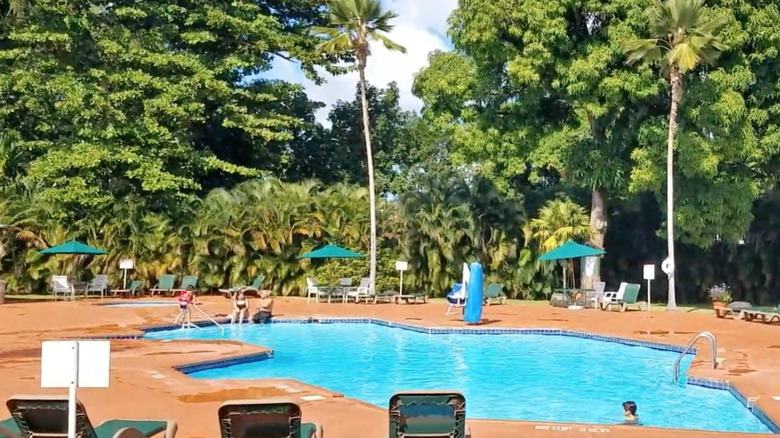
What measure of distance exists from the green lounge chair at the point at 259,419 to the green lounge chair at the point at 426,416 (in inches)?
29.2

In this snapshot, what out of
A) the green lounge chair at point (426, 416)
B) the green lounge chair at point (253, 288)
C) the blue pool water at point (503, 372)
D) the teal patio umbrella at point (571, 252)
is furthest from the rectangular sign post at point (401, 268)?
the green lounge chair at point (426, 416)

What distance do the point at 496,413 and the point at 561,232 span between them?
15184mm

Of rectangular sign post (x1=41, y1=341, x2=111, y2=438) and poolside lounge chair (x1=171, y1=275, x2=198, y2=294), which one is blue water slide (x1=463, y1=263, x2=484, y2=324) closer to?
poolside lounge chair (x1=171, y1=275, x2=198, y2=294)

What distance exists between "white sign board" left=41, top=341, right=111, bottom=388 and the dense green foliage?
19.5 metres

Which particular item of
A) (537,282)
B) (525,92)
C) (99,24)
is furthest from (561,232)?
(99,24)

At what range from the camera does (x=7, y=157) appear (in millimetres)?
26844

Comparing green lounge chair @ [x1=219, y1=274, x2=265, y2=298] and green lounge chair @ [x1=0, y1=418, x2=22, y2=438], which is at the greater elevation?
green lounge chair @ [x1=219, y1=274, x2=265, y2=298]

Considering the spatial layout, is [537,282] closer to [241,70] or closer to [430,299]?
[430,299]

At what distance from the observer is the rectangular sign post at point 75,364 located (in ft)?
12.4

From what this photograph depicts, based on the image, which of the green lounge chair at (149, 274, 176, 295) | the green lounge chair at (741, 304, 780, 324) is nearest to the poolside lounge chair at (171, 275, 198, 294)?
the green lounge chair at (149, 274, 176, 295)

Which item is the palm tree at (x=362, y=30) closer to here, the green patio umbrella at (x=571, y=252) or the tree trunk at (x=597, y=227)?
the green patio umbrella at (x=571, y=252)

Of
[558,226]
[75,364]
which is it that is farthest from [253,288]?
[75,364]

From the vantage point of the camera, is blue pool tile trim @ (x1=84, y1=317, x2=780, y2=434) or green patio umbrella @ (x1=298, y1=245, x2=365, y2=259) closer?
blue pool tile trim @ (x1=84, y1=317, x2=780, y2=434)

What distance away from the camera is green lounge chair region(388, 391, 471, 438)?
18.2ft
